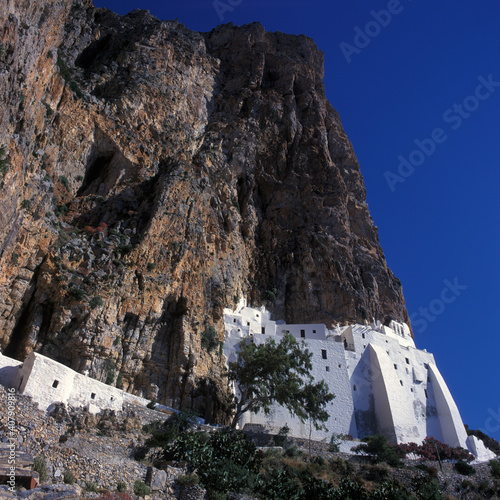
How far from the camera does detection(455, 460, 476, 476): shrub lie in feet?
110

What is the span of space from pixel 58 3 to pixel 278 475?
35193 millimetres

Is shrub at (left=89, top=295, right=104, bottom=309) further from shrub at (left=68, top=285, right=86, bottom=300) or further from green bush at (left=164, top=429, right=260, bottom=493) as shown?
green bush at (left=164, top=429, right=260, bottom=493)

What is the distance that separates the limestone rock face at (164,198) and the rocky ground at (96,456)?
7.19m

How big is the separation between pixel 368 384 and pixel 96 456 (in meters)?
28.1

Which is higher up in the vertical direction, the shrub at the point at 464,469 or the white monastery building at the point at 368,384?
the white monastery building at the point at 368,384

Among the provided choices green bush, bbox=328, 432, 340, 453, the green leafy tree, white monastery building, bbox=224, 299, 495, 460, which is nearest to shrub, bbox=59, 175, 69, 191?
white monastery building, bbox=224, 299, 495, 460

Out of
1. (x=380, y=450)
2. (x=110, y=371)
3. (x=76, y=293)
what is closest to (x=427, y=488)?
(x=380, y=450)

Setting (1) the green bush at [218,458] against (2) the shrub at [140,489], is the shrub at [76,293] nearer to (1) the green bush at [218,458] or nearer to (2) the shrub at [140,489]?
(1) the green bush at [218,458]

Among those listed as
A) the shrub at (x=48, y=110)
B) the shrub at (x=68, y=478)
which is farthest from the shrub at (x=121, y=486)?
the shrub at (x=48, y=110)

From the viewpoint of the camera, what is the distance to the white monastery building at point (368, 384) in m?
39.2

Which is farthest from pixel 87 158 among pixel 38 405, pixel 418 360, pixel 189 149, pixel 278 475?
pixel 418 360

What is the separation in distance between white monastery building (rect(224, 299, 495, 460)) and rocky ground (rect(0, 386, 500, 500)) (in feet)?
31.7

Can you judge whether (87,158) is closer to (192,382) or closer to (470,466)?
(192,382)

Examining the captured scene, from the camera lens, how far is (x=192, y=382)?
3375cm
